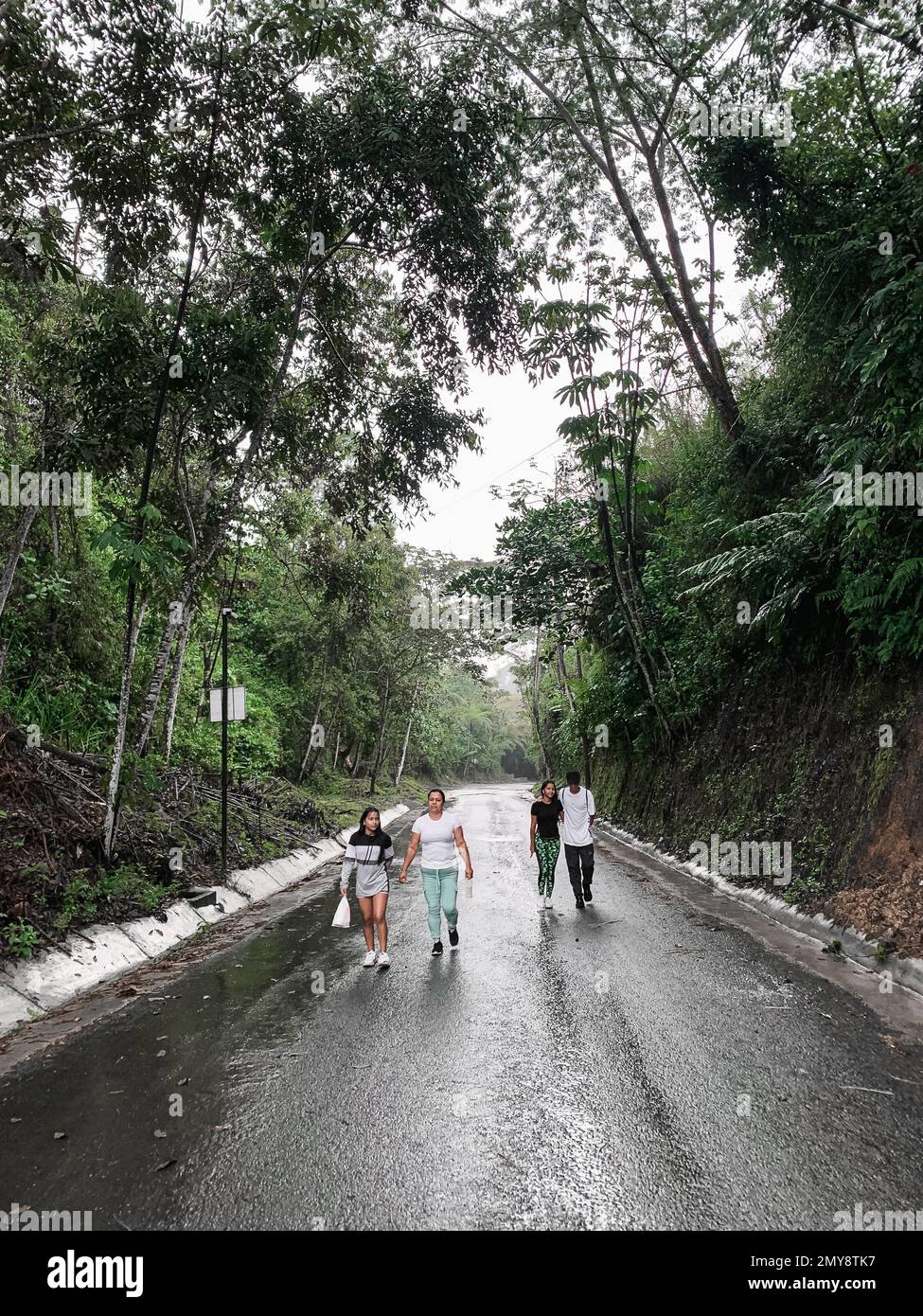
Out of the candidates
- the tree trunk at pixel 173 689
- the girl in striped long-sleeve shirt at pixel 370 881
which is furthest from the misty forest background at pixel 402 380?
the girl in striped long-sleeve shirt at pixel 370 881

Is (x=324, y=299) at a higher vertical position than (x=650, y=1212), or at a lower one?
higher

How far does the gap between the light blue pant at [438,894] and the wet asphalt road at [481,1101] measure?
1.72ft

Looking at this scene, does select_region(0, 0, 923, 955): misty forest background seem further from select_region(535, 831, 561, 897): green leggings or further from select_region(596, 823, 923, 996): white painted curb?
select_region(535, 831, 561, 897): green leggings

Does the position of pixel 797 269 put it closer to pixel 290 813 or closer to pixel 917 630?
pixel 917 630

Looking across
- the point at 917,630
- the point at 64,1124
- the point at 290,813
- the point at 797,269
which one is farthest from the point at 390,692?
the point at 64,1124

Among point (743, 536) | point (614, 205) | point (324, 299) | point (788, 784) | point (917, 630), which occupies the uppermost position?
point (614, 205)

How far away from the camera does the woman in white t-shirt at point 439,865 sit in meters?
7.30

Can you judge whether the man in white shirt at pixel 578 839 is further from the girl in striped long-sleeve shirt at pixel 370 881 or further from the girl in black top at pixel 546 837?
the girl in striped long-sleeve shirt at pixel 370 881

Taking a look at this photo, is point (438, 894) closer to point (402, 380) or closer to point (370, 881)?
Result: point (370, 881)

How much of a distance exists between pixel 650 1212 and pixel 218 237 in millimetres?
11933

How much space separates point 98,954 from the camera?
22.1 feet

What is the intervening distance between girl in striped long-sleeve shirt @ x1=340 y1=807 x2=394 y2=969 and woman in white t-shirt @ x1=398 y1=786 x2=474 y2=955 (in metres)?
0.34

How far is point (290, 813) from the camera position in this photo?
15891 mm

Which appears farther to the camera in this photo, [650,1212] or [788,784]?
[788,784]
